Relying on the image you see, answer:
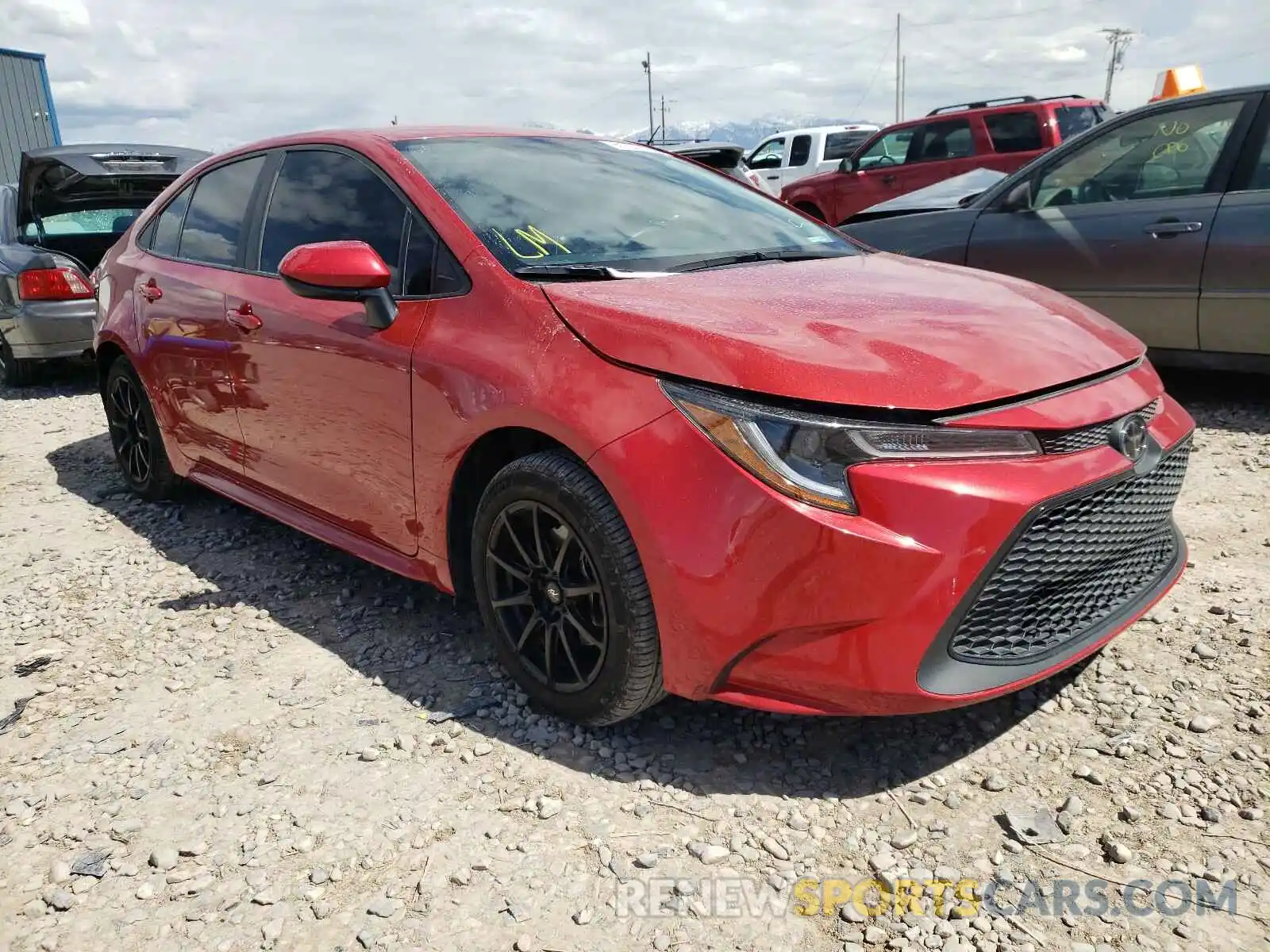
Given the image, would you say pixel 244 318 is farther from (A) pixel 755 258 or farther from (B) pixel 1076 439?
(B) pixel 1076 439

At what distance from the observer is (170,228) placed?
4.16 metres

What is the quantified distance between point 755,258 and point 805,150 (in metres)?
15.2

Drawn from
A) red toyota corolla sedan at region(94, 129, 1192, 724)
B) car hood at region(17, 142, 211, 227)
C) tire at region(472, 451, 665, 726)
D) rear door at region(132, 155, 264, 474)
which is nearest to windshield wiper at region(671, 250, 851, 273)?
red toyota corolla sedan at region(94, 129, 1192, 724)

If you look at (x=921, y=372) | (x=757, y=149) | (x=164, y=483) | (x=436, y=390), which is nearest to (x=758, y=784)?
(x=921, y=372)

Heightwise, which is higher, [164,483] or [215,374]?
[215,374]

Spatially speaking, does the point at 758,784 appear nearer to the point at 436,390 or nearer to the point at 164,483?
the point at 436,390

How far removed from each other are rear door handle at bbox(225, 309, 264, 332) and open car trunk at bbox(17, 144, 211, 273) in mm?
4328

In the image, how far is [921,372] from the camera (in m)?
2.06

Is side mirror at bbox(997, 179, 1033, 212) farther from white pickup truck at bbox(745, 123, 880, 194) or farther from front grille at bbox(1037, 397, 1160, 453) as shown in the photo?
white pickup truck at bbox(745, 123, 880, 194)

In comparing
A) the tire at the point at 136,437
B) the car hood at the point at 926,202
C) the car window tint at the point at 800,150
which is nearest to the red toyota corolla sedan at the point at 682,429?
the tire at the point at 136,437

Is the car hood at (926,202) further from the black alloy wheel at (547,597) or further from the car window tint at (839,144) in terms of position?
the car window tint at (839,144)

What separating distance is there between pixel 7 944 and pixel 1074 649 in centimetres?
232

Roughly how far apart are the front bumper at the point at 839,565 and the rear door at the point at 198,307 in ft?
6.76

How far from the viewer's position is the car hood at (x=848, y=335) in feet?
6.68
